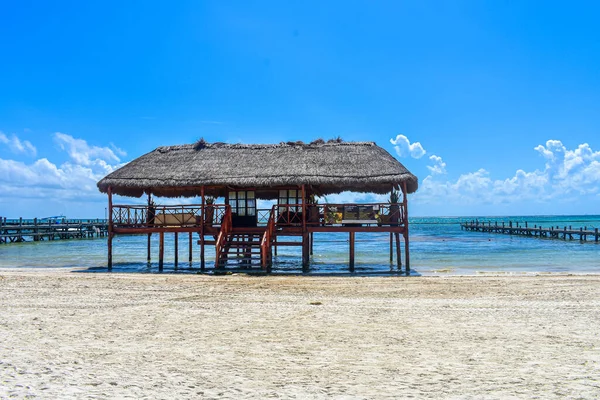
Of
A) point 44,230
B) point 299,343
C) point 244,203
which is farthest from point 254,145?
point 44,230

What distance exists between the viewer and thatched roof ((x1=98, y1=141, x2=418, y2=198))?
18.8 metres

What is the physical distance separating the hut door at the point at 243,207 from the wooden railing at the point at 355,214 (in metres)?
1.96

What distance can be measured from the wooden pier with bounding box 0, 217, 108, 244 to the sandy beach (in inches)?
1421

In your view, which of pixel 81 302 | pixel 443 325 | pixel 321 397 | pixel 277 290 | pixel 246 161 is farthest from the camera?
pixel 246 161

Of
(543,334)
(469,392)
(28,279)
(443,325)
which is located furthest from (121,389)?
(28,279)

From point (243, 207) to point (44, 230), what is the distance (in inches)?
1463

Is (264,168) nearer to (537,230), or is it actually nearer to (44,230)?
(44,230)

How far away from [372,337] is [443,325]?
4.99 feet

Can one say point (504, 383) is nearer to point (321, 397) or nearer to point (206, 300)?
point (321, 397)

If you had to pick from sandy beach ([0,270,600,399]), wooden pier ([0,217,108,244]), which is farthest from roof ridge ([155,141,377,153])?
wooden pier ([0,217,108,244])

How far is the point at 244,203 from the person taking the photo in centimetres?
2131

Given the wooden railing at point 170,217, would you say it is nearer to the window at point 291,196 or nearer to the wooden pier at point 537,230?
the window at point 291,196

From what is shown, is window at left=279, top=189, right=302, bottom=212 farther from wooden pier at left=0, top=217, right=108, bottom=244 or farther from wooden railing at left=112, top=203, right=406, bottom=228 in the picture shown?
wooden pier at left=0, top=217, right=108, bottom=244

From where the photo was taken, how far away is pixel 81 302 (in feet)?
37.1
